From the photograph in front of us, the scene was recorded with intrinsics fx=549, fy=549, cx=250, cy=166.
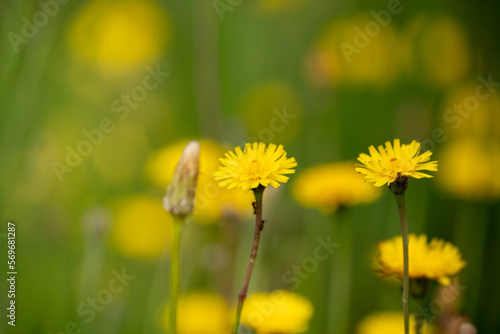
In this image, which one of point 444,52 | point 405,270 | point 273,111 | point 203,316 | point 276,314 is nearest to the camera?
point 405,270

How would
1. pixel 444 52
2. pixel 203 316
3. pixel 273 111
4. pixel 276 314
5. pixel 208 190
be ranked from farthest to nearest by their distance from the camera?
pixel 273 111 < pixel 444 52 < pixel 208 190 < pixel 203 316 < pixel 276 314

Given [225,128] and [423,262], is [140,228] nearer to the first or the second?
[225,128]

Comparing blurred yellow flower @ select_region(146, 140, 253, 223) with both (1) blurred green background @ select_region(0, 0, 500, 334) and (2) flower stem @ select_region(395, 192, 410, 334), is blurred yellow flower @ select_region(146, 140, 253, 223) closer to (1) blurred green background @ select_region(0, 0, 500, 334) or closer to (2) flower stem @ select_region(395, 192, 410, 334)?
(1) blurred green background @ select_region(0, 0, 500, 334)

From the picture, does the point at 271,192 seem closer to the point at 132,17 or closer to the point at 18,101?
the point at 18,101

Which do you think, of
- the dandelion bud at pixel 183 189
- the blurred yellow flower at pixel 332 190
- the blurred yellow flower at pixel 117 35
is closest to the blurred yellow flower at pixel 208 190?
the blurred yellow flower at pixel 332 190

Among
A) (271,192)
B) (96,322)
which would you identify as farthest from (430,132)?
(96,322)

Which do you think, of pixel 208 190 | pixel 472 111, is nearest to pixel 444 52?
pixel 472 111

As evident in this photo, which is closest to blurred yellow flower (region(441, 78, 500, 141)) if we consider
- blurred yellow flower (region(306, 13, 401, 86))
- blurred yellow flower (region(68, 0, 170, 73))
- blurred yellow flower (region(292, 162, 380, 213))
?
blurred yellow flower (region(306, 13, 401, 86))

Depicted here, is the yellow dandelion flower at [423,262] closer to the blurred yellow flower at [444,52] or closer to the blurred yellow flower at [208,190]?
the blurred yellow flower at [208,190]
